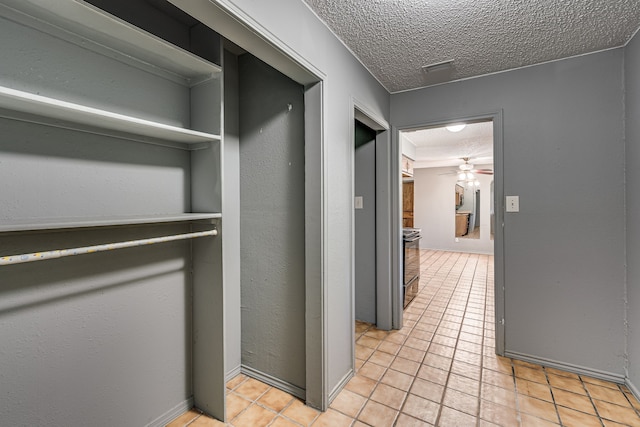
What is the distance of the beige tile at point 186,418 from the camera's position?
1652mm

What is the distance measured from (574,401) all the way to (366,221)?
1960 mm

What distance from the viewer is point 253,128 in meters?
2.06

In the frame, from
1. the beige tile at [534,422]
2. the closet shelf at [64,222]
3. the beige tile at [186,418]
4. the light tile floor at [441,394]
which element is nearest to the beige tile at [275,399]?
the light tile floor at [441,394]

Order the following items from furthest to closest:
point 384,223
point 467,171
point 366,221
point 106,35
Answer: point 467,171 < point 366,221 < point 384,223 < point 106,35

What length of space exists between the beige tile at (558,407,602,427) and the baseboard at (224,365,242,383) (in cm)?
207

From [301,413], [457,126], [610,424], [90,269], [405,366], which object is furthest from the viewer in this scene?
[457,126]

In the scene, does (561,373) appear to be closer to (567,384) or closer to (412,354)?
(567,384)

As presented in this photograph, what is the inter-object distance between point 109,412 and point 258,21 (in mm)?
1960

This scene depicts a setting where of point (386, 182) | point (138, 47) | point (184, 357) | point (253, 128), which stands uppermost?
point (138, 47)

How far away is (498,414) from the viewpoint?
5.70ft

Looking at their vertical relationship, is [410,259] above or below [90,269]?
below

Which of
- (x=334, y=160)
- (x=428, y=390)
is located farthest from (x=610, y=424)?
(x=334, y=160)

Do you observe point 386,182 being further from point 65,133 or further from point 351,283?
point 65,133

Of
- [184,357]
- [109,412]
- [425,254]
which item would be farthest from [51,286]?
[425,254]
